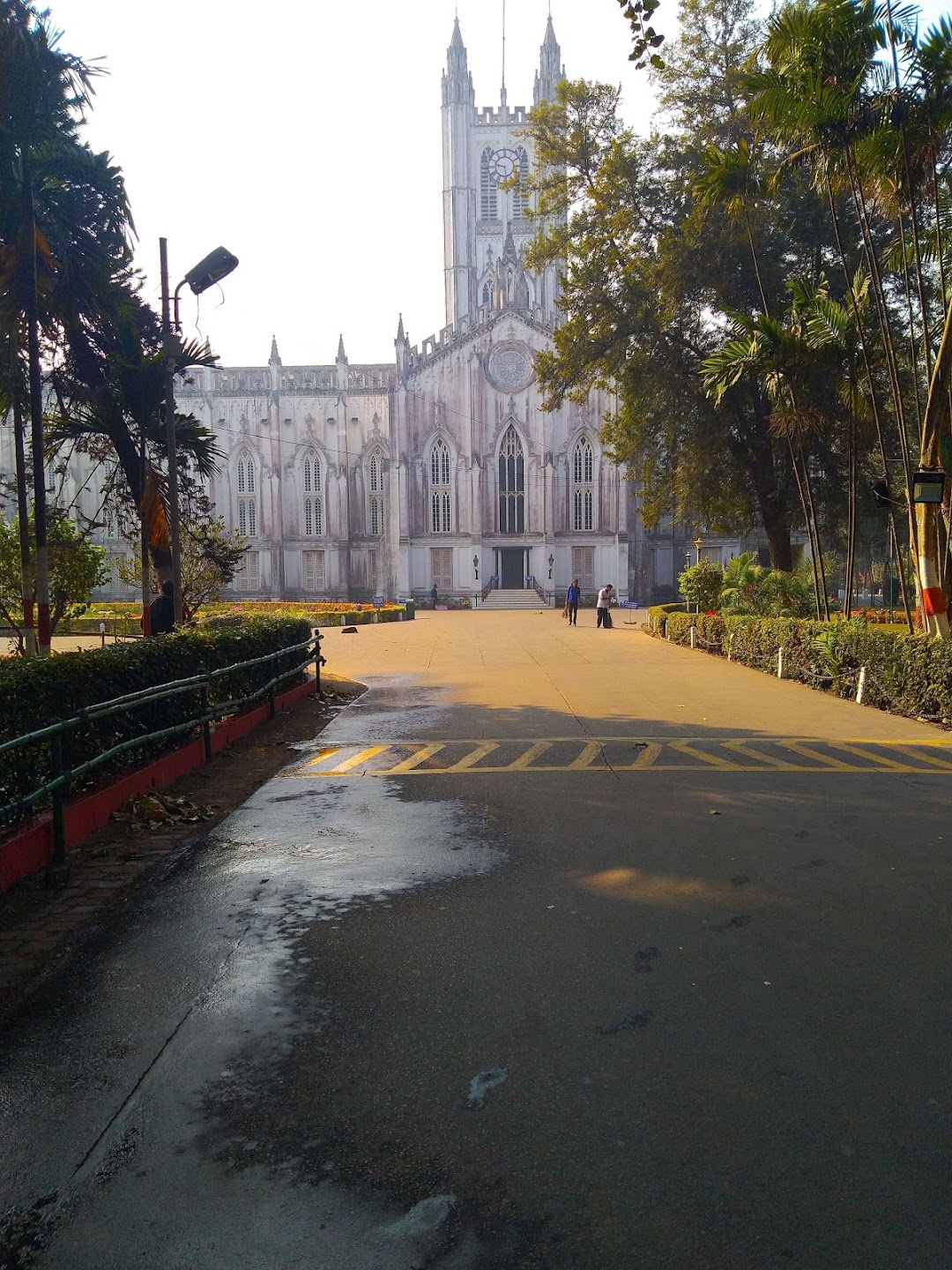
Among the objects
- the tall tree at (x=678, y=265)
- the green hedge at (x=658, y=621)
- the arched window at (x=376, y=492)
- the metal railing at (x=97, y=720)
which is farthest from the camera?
the arched window at (x=376, y=492)

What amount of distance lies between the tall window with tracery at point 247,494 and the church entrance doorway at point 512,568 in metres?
16.3

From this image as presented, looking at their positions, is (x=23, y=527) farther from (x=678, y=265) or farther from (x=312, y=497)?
(x=312, y=497)

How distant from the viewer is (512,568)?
58312 millimetres

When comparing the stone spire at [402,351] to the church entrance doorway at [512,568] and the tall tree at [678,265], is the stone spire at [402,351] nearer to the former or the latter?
the church entrance doorway at [512,568]

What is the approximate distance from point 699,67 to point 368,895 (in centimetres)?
2457

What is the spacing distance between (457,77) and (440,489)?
3679 centimetres

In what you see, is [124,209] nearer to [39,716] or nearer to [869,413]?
[39,716]

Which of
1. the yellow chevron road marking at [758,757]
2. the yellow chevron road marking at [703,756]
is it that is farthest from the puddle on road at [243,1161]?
the yellow chevron road marking at [758,757]

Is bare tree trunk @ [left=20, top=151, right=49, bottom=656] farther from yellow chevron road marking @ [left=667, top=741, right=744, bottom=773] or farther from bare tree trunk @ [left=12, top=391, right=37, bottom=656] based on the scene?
yellow chevron road marking @ [left=667, top=741, right=744, bottom=773]

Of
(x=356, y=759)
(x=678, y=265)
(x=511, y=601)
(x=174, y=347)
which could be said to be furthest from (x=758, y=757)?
(x=511, y=601)

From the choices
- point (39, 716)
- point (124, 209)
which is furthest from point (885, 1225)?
point (124, 209)

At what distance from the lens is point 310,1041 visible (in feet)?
12.3

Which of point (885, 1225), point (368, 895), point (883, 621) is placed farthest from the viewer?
point (883, 621)

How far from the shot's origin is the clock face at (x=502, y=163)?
73.6 metres
